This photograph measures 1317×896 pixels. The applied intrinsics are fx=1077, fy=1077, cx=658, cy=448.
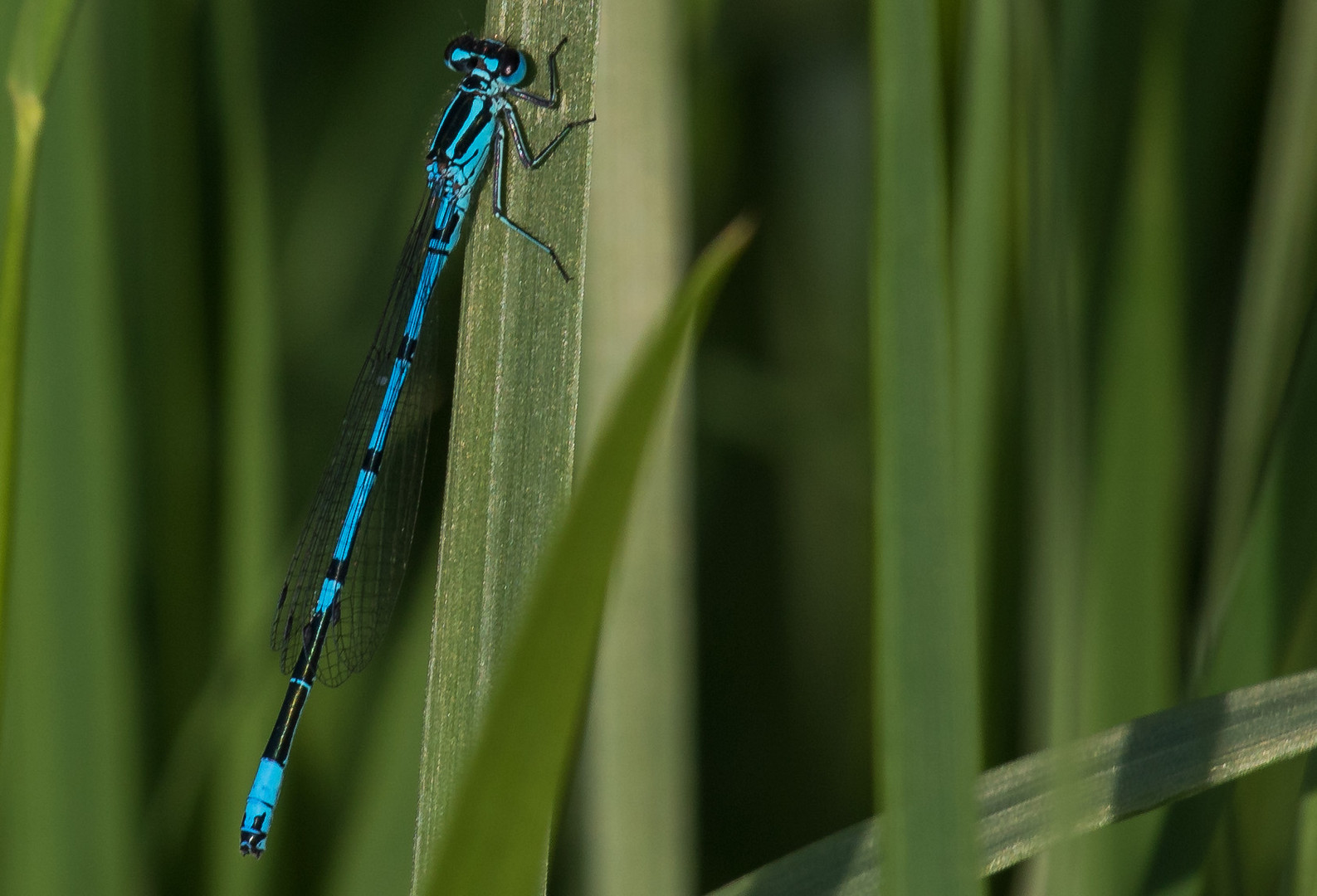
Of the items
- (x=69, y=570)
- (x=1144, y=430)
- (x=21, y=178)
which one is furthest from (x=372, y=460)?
(x=1144, y=430)

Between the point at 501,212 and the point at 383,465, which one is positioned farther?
the point at 383,465

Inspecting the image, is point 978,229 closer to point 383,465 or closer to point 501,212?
point 501,212

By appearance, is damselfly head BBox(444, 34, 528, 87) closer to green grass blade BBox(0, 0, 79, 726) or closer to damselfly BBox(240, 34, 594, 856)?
damselfly BBox(240, 34, 594, 856)

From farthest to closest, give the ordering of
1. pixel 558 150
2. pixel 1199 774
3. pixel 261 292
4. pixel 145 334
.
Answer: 1. pixel 145 334
2. pixel 261 292
3. pixel 558 150
4. pixel 1199 774

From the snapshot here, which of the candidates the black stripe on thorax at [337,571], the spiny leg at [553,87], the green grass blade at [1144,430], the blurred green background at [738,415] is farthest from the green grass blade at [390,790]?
the green grass blade at [1144,430]

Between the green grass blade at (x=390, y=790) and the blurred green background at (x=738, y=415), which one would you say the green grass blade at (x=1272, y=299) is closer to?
the blurred green background at (x=738, y=415)

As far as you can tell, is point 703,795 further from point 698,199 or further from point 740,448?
point 698,199

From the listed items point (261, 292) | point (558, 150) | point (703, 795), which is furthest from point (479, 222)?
point (703, 795)
